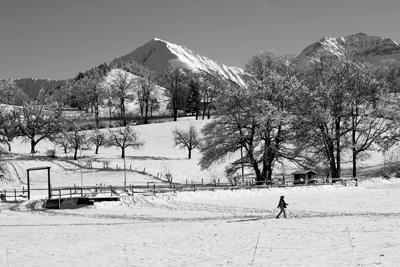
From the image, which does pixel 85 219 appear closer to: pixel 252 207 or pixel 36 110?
pixel 252 207

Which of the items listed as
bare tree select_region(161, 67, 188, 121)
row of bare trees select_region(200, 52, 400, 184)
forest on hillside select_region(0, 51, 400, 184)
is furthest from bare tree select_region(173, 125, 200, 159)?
bare tree select_region(161, 67, 188, 121)

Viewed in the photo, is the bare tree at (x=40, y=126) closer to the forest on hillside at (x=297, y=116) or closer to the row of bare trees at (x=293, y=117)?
the forest on hillside at (x=297, y=116)

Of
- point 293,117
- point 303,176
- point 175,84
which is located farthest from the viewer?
point 175,84

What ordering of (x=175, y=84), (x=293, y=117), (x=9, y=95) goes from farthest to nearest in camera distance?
(x=9, y=95) < (x=175, y=84) < (x=293, y=117)

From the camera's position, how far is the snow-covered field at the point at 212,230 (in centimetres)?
1739

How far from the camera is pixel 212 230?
2453cm

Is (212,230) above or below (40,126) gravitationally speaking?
below

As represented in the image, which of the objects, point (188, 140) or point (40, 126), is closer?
point (40, 126)

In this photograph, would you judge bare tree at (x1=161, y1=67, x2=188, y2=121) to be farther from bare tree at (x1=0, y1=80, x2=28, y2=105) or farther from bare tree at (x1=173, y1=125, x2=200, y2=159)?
bare tree at (x1=0, y1=80, x2=28, y2=105)

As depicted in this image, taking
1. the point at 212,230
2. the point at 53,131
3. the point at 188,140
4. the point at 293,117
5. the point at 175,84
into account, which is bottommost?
the point at 212,230

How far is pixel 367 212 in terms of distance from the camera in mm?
29672

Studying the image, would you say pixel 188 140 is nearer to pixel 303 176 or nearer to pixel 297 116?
pixel 297 116

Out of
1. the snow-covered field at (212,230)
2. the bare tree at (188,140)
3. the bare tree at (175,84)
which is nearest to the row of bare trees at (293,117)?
the snow-covered field at (212,230)

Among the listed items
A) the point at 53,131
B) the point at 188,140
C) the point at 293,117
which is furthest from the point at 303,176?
the point at 53,131
